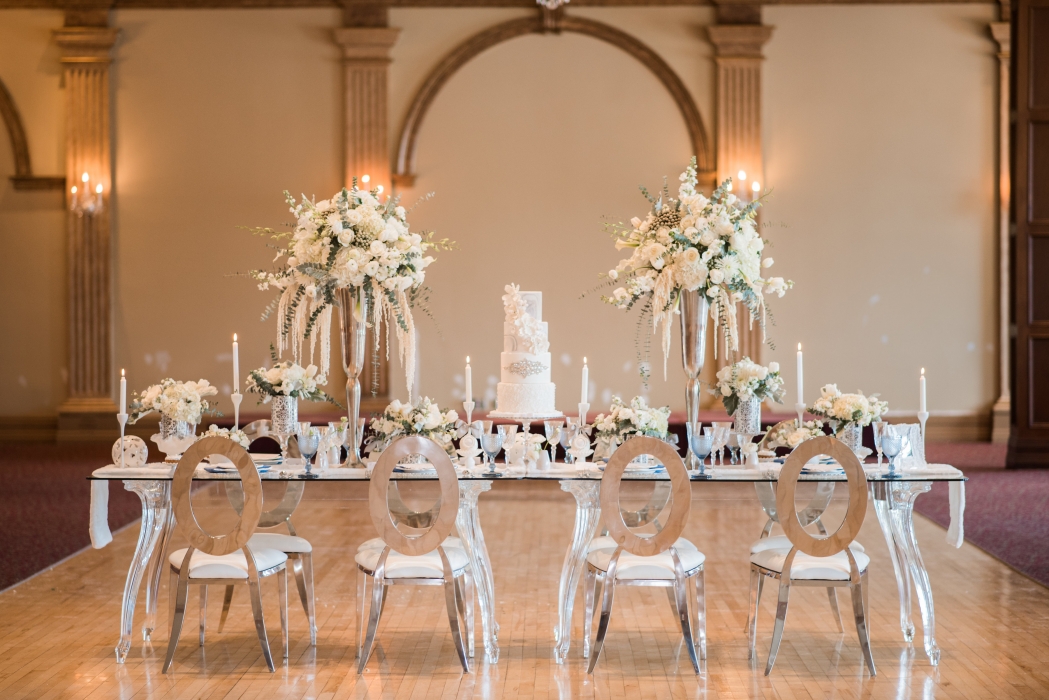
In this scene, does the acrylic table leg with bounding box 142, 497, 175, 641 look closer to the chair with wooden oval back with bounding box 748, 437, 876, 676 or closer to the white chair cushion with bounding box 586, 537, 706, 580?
the white chair cushion with bounding box 586, 537, 706, 580

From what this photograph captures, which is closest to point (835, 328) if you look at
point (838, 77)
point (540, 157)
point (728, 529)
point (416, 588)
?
point (838, 77)

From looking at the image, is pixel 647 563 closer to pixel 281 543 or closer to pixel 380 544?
pixel 380 544

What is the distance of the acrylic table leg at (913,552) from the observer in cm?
390

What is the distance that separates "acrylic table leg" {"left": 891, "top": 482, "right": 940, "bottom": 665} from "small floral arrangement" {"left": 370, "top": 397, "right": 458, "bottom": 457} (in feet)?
5.80

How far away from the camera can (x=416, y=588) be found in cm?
518

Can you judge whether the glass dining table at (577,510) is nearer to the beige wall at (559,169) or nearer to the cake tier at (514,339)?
the cake tier at (514,339)

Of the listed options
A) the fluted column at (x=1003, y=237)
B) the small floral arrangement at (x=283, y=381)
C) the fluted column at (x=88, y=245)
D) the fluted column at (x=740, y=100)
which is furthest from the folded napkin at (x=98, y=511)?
the fluted column at (x=1003, y=237)

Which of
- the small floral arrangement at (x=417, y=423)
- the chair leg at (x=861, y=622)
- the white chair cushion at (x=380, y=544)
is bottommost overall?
the chair leg at (x=861, y=622)

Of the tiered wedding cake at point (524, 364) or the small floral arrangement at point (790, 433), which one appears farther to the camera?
the tiered wedding cake at point (524, 364)

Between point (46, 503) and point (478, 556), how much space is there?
443 centimetres

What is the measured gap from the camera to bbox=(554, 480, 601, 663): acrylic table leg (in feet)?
13.2

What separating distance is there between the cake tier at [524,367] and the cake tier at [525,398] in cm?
4

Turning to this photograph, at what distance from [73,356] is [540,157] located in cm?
489

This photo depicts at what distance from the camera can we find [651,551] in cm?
368
